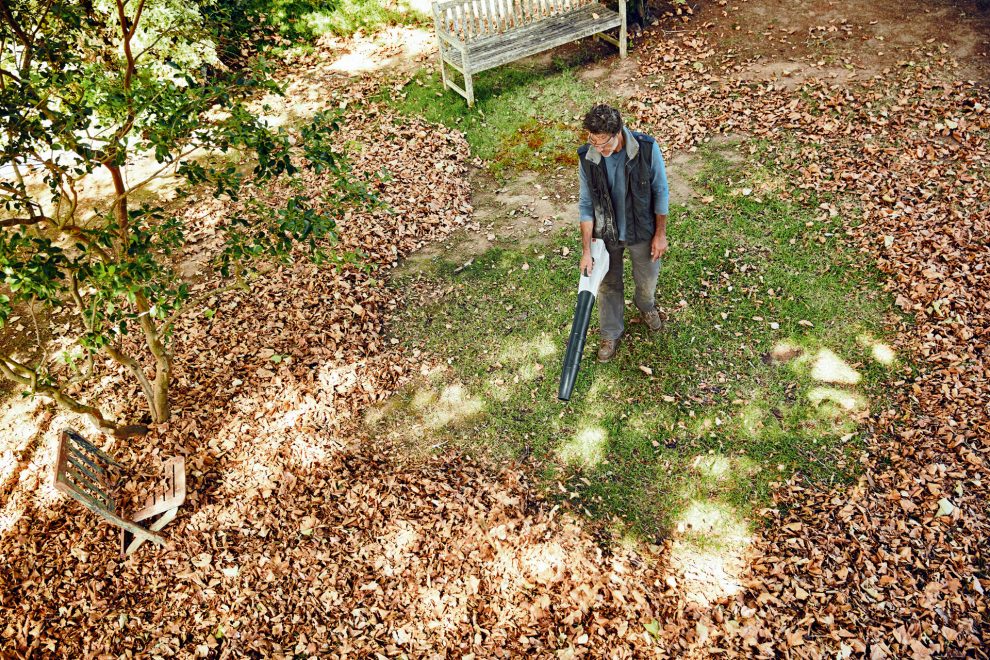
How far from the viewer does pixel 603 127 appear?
13.6 ft

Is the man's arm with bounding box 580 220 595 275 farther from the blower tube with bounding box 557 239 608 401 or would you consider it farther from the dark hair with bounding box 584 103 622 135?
the dark hair with bounding box 584 103 622 135

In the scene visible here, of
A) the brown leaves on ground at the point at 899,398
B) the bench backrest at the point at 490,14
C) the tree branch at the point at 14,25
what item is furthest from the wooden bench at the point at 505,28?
the tree branch at the point at 14,25

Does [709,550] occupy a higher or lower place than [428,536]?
lower

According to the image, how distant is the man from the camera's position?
4.29m

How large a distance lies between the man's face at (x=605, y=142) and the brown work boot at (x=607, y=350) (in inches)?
75.2

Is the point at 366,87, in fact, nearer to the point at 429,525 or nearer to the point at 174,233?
the point at 174,233

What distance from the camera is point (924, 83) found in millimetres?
8047

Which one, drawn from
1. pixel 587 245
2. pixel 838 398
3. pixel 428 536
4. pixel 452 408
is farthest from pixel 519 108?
pixel 428 536

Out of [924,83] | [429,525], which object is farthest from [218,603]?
[924,83]

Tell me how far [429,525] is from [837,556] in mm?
2935

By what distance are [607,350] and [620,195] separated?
5.35 feet

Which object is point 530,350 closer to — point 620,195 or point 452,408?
point 452,408

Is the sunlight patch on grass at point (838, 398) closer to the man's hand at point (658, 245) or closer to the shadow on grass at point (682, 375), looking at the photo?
the shadow on grass at point (682, 375)

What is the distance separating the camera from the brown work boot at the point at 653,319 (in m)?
5.81
